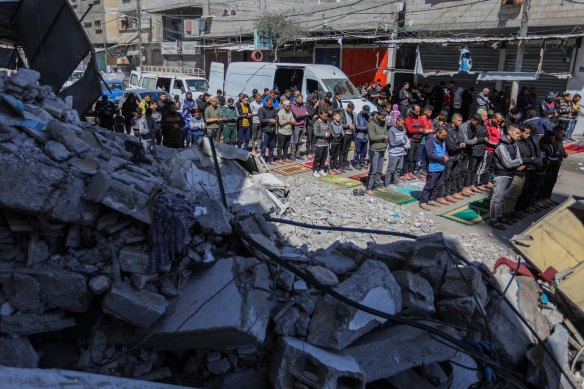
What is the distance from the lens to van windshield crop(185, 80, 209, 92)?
18.5 m

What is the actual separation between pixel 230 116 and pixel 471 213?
6.41 metres

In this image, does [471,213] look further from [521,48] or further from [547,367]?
[521,48]

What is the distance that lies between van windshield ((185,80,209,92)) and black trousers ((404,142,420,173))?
10153mm

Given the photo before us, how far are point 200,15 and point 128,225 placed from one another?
33277 millimetres

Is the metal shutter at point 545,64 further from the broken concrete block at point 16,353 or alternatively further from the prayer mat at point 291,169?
the broken concrete block at point 16,353

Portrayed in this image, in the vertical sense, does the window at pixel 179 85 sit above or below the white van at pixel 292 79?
below

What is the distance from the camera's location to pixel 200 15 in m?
34.0

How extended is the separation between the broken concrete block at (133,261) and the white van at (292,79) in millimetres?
A: 11601

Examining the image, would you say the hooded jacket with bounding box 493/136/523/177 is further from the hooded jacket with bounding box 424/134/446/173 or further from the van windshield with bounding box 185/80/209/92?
the van windshield with bounding box 185/80/209/92

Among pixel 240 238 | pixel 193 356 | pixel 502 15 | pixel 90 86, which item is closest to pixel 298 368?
pixel 193 356

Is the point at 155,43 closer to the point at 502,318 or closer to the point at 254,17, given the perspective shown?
the point at 254,17

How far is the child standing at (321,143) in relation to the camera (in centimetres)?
1098

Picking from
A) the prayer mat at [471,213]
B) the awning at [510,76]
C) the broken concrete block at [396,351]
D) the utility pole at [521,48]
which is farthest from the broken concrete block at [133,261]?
the utility pole at [521,48]

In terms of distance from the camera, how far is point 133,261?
384 cm
